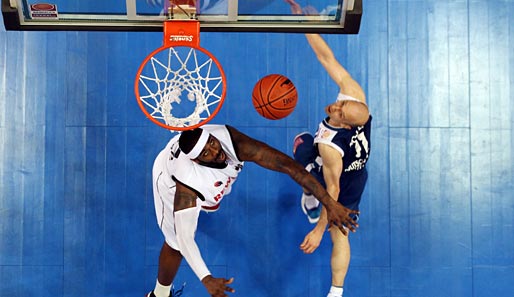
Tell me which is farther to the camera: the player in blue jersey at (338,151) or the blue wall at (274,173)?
the blue wall at (274,173)

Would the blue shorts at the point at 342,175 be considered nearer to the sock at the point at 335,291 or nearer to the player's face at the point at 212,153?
the sock at the point at 335,291

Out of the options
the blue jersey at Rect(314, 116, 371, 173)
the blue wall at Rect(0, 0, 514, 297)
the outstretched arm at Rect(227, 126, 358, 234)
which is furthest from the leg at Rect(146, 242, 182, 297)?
the blue jersey at Rect(314, 116, 371, 173)

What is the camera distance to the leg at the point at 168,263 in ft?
16.0

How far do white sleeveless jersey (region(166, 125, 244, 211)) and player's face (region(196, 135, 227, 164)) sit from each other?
0.04 meters

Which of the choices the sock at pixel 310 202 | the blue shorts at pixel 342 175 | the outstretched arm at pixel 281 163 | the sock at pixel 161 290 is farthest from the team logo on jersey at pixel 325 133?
the sock at pixel 161 290

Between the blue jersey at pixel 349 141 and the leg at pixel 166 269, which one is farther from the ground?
the blue jersey at pixel 349 141

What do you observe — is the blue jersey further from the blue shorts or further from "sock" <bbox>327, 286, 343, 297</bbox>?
"sock" <bbox>327, 286, 343, 297</bbox>

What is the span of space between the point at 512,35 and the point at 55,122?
3.92 m

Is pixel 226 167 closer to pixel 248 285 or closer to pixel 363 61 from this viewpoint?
pixel 248 285

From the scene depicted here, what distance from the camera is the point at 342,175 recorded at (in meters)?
5.05

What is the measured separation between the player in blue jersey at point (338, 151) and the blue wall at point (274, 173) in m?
0.26

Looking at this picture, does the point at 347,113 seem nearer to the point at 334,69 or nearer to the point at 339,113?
the point at 339,113

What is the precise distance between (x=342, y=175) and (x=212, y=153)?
1.13 meters

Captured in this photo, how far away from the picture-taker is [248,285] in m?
5.39
